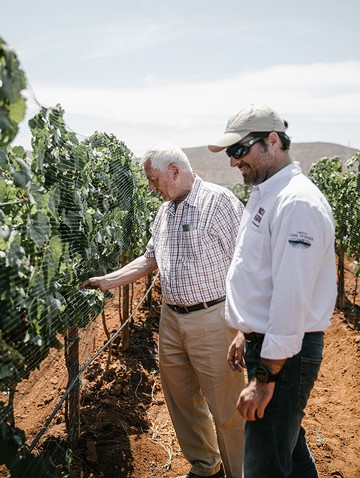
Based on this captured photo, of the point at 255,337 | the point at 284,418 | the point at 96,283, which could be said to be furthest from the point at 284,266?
the point at 96,283

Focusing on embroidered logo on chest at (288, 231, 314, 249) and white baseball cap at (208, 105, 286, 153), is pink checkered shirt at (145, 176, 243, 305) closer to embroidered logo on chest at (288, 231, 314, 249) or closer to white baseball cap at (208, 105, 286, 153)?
white baseball cap at (208, 105, 286, 153)

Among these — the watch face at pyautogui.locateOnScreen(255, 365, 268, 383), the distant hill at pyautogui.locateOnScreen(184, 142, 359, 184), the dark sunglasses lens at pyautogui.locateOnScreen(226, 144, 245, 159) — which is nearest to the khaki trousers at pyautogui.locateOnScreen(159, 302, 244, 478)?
the watch face at pyautogui.locateOnScreen(255, 365, 268, 383)

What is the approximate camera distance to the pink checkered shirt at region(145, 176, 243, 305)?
101 inches

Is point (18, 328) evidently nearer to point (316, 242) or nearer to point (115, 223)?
point (316, 242)

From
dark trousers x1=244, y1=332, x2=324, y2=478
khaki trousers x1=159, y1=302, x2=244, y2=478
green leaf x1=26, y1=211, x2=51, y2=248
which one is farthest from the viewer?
khaki trousers x1=159, y1=302, x2=244, y2=478

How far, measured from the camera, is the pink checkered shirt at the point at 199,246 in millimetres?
2555

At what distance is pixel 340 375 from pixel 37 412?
114 inches

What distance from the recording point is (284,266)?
5.35ft

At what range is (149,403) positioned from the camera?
4.01 metres

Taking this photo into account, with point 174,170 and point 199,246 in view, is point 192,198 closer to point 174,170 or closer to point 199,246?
point 174,170

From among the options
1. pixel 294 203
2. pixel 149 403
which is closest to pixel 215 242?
pixel 294 203

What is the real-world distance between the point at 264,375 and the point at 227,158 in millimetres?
42781

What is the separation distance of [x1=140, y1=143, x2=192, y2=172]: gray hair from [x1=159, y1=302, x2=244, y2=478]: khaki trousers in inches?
32.9

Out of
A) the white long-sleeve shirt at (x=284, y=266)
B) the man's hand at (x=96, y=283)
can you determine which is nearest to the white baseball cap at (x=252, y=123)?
the white long-sleeve shirt at (x=284, y=266)
